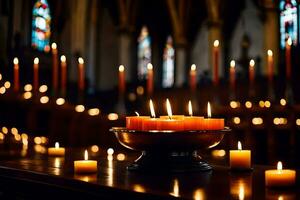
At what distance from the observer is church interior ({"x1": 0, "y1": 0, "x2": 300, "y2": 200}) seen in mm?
1753

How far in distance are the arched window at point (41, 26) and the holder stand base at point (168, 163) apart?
14857 millimetres

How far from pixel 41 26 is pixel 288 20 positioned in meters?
8.86

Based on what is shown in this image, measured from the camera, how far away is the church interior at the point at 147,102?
1.75 meters

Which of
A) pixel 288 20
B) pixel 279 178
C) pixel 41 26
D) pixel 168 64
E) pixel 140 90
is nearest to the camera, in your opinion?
pixel 279 178

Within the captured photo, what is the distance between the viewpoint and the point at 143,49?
2066 cm

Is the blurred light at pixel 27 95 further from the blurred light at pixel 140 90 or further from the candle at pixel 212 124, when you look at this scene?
the blurred light at pixel 140 90

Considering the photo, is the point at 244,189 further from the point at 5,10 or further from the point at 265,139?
the point at 5,10

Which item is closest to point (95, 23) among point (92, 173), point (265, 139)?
point (265, 139)

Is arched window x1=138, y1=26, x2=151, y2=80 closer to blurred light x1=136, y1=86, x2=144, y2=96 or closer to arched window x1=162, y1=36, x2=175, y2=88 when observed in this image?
arched window x1=162, y1=36, x2=175, y2=88

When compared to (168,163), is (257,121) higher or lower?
higher

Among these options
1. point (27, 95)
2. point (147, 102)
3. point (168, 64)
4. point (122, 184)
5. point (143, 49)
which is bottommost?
point (122, 184)

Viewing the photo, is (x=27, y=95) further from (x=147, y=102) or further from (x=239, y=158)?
(x=147, y=102)

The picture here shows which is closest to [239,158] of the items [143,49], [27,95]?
[27,95]

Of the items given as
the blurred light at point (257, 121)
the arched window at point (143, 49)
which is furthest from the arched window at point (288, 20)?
the blurred light at point (257, 121)
